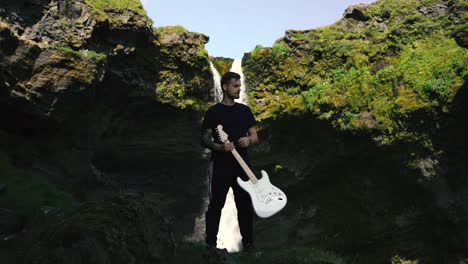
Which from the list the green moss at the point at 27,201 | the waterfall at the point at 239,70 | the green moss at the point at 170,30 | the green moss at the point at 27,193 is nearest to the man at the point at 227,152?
the green moss at the point at 27,201

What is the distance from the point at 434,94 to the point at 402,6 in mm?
4561

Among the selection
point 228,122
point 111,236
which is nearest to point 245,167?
point 228,122

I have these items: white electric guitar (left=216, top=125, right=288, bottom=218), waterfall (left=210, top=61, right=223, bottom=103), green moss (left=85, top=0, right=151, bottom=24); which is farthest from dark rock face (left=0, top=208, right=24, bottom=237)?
waterfall (left=210, top=61, right=223, bottom=103)

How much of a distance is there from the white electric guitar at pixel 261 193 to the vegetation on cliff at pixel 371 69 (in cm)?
800

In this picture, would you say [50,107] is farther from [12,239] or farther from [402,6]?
[402,6]

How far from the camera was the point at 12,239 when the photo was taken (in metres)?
6.36

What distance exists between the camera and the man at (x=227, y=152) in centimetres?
572

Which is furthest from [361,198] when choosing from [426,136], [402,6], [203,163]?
[402,6]

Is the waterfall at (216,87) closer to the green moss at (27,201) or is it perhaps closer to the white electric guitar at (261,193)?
the green moss at (27,201)

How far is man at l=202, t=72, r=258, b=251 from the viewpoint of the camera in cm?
572

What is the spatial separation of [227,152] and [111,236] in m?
2.00

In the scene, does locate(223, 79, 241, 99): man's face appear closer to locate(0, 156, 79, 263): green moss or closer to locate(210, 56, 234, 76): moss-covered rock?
locate(0, 156, 79, 263): green moss

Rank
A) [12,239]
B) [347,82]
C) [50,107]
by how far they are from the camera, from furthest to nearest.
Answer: [347,82], [50,107], [12,239]

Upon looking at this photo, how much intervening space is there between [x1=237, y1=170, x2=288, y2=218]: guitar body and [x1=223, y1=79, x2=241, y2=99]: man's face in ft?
3.96
